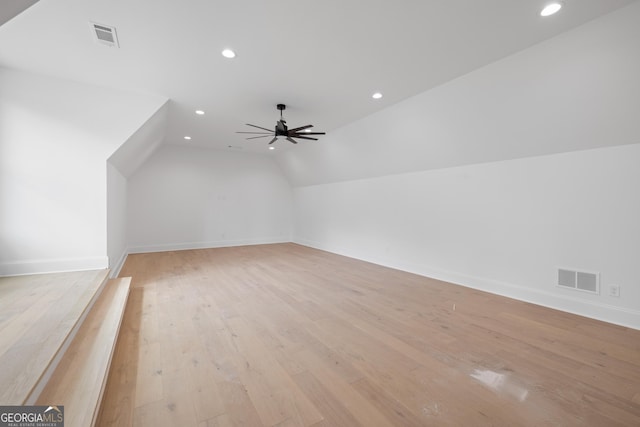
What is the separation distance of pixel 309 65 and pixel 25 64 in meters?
3.31

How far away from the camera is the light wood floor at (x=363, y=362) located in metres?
1.54

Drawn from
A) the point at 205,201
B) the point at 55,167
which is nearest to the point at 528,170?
the point at 55,167

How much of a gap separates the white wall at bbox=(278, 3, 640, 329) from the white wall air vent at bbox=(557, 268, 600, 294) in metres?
0.07

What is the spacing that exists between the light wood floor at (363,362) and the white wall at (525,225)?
15.8 inches

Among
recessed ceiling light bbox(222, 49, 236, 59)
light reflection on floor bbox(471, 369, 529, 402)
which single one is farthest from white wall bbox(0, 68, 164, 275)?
light reflection on floor bbox(471, 369, 529, 402)

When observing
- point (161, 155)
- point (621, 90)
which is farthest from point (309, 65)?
point (161, 155)

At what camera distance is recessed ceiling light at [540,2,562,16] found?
2053 millimetres

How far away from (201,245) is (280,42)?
649 cm

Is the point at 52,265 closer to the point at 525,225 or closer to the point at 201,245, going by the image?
the point at 201,245

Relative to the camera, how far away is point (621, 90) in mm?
2410

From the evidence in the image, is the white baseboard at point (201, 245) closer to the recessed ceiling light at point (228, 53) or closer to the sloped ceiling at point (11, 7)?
Answer: the recessed ceiling light at point (228, 53)

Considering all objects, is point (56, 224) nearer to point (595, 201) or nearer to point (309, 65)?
point (309, 65)

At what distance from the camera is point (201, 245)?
7598 millimetres

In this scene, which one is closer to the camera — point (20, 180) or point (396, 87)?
point (20, 180)
